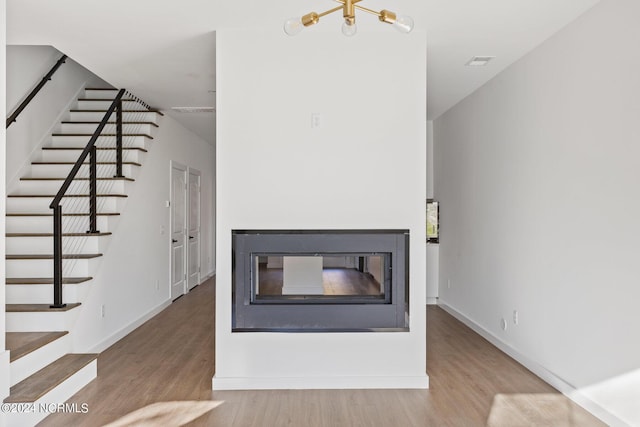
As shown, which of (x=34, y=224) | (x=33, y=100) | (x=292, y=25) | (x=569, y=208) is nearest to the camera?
(x=292, y=25)

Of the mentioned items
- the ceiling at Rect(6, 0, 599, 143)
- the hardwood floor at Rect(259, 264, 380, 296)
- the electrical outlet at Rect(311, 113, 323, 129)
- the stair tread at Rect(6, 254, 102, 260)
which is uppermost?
the ceiling at Rect(6, 0, 599, 143)

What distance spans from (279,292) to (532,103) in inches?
98.5

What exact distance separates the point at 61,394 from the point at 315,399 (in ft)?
5.56

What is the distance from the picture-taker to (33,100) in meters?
4.68

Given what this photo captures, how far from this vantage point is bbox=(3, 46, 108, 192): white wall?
436cm

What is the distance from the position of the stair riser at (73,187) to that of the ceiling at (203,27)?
3.54 feet

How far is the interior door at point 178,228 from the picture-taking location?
603 cm

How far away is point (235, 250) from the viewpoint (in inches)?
120

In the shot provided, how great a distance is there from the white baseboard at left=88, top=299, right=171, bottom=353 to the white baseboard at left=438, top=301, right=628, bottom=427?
366cm

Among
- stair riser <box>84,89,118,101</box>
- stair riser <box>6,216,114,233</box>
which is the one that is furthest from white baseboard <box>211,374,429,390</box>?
stair riser <box>84,89,118,101</box>

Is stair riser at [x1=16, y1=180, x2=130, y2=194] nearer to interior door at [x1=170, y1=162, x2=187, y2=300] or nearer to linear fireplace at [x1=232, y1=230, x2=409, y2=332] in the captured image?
interior door at [x1=170, y1=162, x2=187, y2=300]

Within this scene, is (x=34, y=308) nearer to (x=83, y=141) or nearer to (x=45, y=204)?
(x=45, y=204)

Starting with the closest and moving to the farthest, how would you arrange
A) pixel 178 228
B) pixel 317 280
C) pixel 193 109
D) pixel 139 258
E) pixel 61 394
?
pixel 61 394, pixel 317 280, pixel 139 258, pixel 193 109, pixel 178 228

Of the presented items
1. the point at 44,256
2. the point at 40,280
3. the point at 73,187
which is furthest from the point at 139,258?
the point at 40,280
